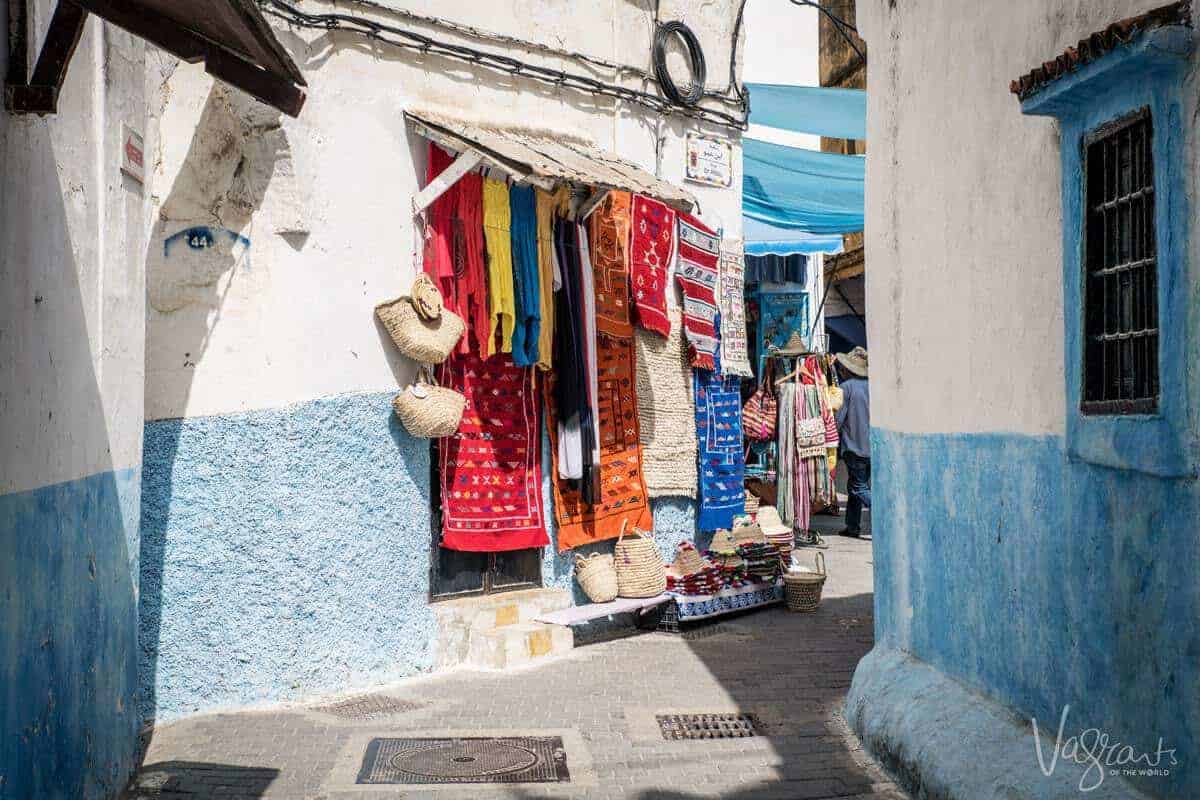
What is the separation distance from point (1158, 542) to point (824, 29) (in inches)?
848

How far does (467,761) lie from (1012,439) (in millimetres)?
3064

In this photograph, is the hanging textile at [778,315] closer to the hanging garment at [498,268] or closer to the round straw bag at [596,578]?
the round straw bag at [596,578]

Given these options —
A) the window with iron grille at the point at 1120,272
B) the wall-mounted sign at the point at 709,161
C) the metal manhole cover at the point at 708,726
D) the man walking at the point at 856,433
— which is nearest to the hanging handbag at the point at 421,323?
the metal manhole cover at the point at 708,726

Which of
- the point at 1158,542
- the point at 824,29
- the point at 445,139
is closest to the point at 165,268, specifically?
the point at 445,139

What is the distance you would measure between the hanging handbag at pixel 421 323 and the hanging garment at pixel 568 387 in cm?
131

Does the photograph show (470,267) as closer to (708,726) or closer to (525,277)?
(525,277)

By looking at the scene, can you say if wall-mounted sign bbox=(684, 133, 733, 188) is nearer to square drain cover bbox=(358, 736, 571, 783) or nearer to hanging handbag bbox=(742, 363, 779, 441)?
hanging handbag bbox=(742, 363, 779, 441)

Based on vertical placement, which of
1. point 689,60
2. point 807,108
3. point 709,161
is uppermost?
point 807,108

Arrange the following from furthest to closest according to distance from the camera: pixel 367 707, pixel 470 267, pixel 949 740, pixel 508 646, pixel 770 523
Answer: pixel 770 523
pixel 470 267
pixel 508 646
pixel 367 707
pixel 949 740

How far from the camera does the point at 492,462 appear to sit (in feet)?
26.0

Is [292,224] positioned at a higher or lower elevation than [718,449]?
higher

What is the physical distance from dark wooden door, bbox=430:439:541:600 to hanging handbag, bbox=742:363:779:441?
5745 mm

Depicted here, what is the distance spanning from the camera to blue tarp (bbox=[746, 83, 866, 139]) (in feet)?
38.4

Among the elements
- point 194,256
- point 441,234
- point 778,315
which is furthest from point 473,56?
point 778,315
